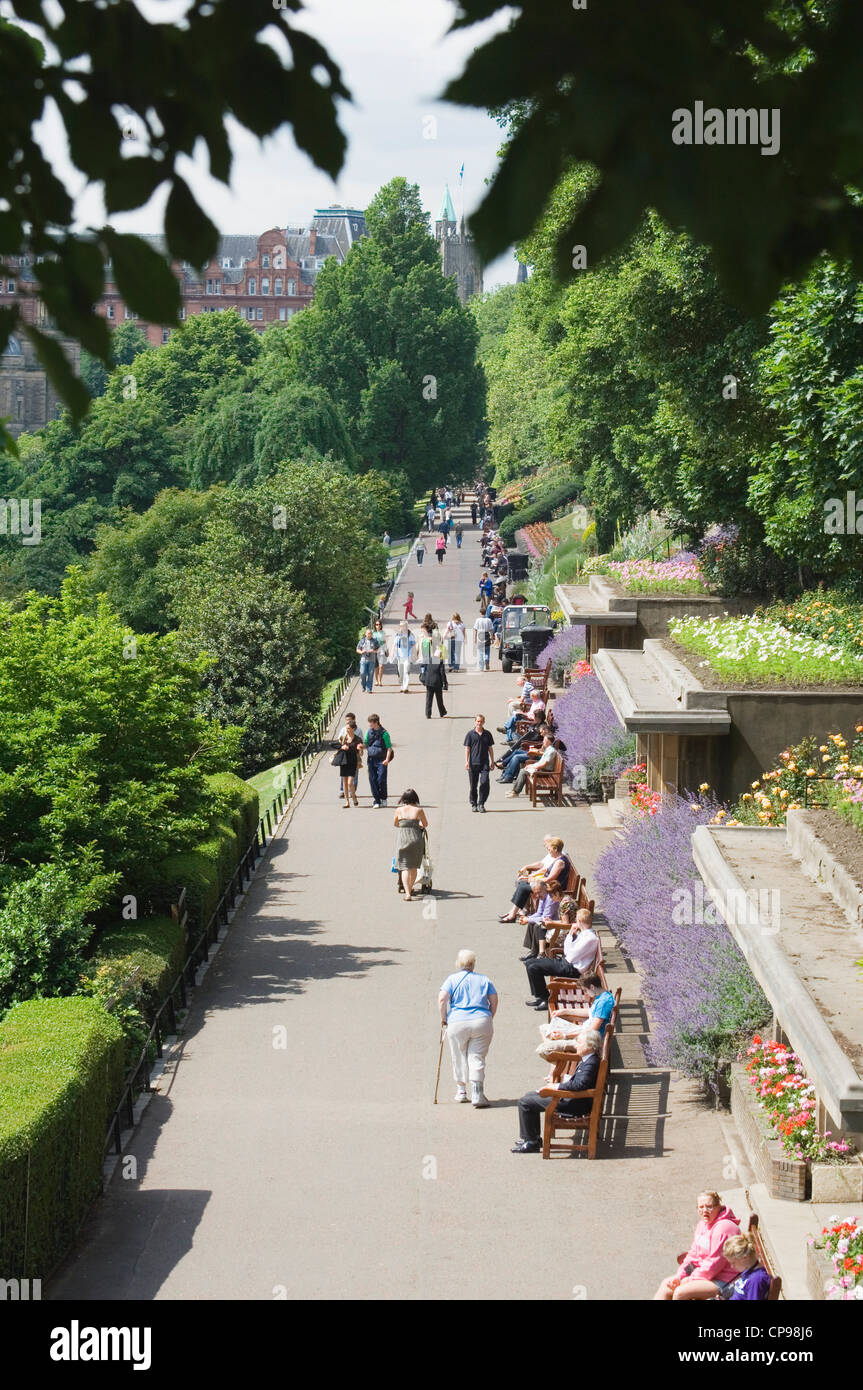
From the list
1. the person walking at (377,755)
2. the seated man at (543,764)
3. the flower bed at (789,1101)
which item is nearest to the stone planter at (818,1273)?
the flower bed at (789,1101)

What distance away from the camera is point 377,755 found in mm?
26672

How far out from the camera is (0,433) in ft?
14.1

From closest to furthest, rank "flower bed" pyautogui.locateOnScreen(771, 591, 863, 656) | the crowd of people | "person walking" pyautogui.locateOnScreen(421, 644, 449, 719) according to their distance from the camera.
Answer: the crowd of people → "flower bed" pyautogui.locateOnScreen(771, 591, 863, 656) → "person walking" pyautogui.locateOnScreen(421, 644, 449, 719)

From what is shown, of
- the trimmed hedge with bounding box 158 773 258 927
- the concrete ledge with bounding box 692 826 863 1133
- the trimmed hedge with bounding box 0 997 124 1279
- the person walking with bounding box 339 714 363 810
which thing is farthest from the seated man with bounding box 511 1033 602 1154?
the person walking with bounding box 339 714 363 810

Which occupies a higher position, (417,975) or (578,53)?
(578,53)

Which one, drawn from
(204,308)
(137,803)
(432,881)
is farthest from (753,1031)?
(204,308)

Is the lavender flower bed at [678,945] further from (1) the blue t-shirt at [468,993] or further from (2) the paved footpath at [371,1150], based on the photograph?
(1) the blue t-shirt at [468,993]

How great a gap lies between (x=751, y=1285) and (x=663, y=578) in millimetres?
23078

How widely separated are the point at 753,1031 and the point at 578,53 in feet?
35.6

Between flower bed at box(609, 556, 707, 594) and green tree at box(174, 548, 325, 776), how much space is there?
6576 mm

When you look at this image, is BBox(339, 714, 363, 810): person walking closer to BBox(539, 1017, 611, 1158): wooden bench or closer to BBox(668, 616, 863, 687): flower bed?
BBox(668, 616, 863, 687): flower bed

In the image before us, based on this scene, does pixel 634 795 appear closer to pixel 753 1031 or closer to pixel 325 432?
pixel 753 1031

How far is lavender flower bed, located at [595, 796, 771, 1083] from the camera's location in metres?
13.3

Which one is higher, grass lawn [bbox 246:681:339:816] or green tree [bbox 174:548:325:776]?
green tree [bbox 174:548:325:776]
